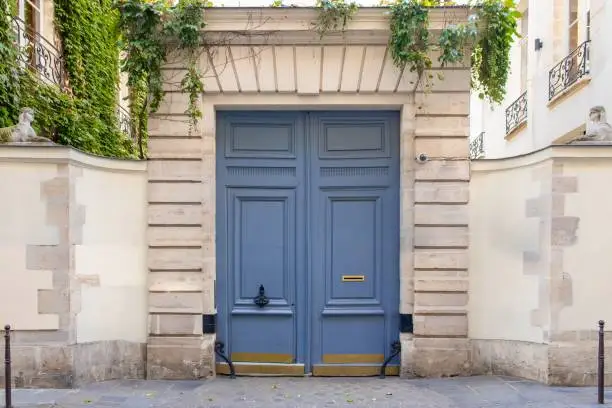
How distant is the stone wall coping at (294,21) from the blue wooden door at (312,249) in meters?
0.96

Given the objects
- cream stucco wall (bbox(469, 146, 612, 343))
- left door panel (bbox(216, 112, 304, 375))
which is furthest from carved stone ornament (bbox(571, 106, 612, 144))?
left door panel (bbox(216, 112, 304, 375))

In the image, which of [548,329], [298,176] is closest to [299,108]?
[298,176]

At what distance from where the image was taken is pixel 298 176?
6.07 metres

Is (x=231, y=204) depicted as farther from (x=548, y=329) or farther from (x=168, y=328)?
(x=548, y=329)

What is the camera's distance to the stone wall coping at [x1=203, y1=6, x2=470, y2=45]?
5707 mm

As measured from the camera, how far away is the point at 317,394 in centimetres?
534

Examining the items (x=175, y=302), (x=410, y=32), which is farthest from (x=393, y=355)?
(x=410, y=32)

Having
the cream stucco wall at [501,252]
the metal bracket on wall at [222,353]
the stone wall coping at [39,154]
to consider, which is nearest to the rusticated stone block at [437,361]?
the cream stucco wall at [501,252]

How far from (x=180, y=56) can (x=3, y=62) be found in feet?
8.71

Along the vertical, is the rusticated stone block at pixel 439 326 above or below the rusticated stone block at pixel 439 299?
below

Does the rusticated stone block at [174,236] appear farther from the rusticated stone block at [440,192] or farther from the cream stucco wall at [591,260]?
the cream stucco wall at [591,260]

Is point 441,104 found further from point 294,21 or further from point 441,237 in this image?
point 294,21

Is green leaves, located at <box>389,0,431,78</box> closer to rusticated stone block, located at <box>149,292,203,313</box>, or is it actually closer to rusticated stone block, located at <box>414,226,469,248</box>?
rusticated stone block, located at <box>414,226,469,248</box>

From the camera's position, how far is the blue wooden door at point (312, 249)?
19.9ft
